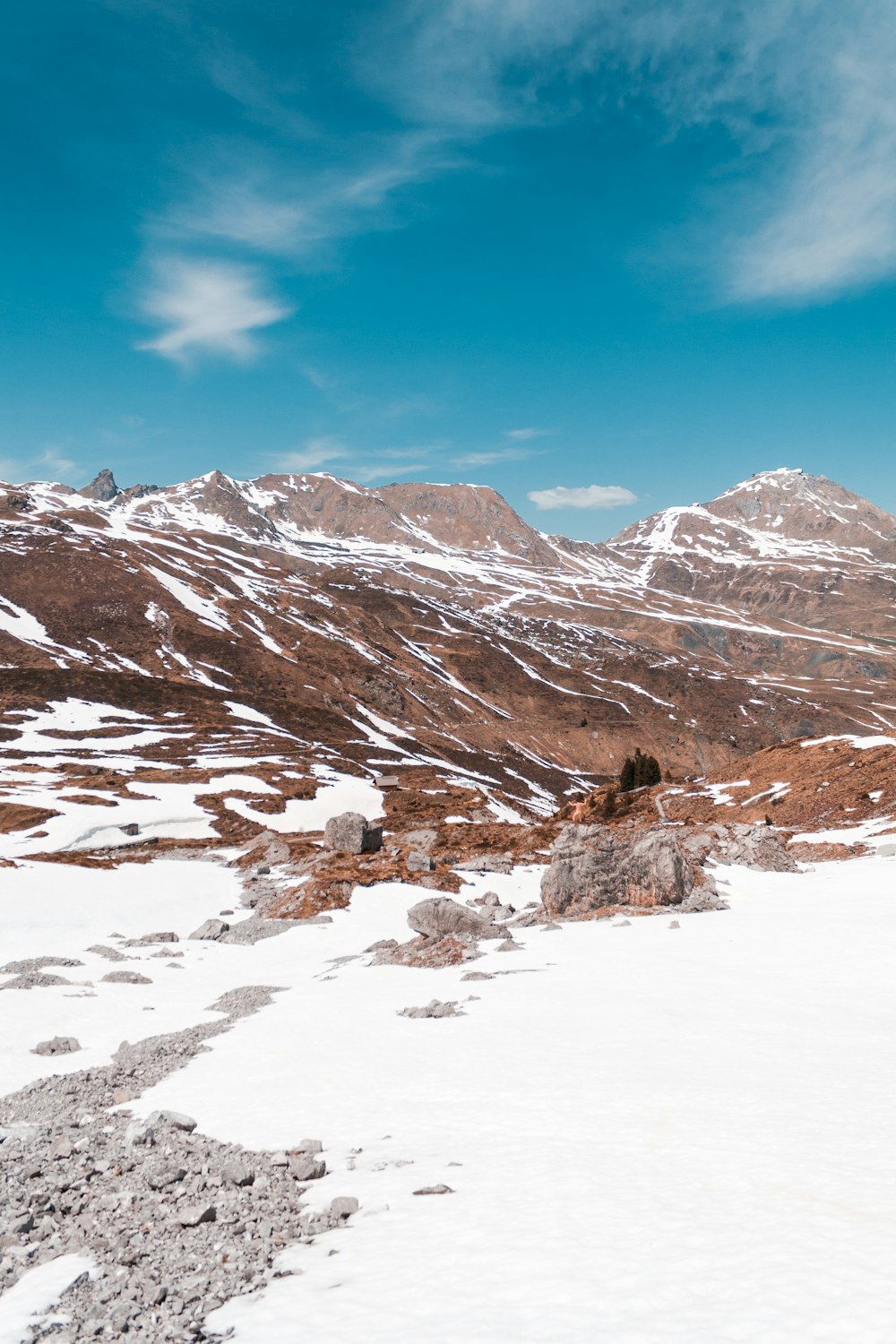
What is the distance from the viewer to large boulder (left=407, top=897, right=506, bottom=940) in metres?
32.2

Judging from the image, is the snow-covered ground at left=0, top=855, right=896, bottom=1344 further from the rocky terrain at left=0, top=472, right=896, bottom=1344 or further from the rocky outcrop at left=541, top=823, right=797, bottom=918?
the rocky outcrop at left=541, top=823, right=797, bottom=918

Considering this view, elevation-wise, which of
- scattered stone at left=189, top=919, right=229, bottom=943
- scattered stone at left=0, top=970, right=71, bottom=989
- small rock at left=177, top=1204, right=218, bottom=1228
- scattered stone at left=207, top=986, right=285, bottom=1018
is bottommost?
scattered stone at left=189, top=919, right=229, bottom=943

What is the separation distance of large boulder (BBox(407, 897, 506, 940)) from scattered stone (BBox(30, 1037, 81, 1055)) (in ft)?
48.6

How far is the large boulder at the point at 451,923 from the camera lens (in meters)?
32.2

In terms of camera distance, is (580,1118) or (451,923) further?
(451,923)

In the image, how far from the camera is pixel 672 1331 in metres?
6.83

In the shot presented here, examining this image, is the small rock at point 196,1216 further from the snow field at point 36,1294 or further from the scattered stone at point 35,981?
the scattered stone at point 35,981

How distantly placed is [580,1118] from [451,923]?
19.5 metres

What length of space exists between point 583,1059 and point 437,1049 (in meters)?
3.93

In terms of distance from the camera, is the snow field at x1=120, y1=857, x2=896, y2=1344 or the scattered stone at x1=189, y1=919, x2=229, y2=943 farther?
the scattered stone at x1=189, y1=919, x2=229, y2=943

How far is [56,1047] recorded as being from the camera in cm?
2088

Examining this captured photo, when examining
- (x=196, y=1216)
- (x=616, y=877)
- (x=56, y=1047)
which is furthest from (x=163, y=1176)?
A: (x=616, y=877)

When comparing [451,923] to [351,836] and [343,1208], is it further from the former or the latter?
[351,836]

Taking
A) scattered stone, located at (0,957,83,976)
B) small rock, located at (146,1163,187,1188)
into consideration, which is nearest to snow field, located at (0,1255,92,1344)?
small rock, located at (146,1163,187,1188)
